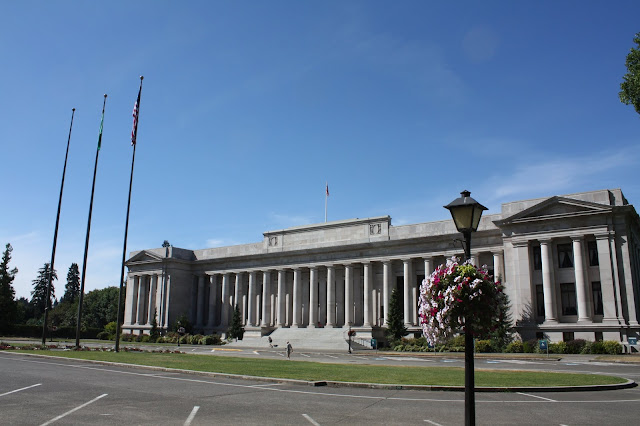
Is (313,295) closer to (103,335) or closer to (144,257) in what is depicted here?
(144,257)

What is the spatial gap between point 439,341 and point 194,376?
15.2 metres

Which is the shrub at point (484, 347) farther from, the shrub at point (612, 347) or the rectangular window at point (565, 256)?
the rectangular window at point (565, 256)

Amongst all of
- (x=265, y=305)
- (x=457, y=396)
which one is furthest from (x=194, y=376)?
(x=265, y=305)

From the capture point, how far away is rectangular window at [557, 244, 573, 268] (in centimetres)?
5128

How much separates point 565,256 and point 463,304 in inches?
1886

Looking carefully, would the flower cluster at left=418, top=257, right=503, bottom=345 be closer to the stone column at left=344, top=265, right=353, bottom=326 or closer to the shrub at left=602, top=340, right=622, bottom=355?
the shrub at left=602, top=340, right=622, bottom=355

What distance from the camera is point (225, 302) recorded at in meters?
78.9

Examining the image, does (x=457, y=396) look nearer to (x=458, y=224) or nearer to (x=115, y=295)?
(x=458, y=224)

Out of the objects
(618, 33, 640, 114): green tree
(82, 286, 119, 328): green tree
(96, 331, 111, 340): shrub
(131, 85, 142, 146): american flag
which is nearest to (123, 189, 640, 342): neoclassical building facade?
(96, 331, 111, 340): shrub

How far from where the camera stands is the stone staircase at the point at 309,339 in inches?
2314

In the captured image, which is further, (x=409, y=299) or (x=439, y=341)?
(x=409, y=299)

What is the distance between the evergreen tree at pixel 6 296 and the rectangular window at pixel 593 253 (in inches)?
3451

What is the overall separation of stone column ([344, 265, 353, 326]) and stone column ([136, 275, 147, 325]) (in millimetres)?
37291

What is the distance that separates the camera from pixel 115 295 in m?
123
